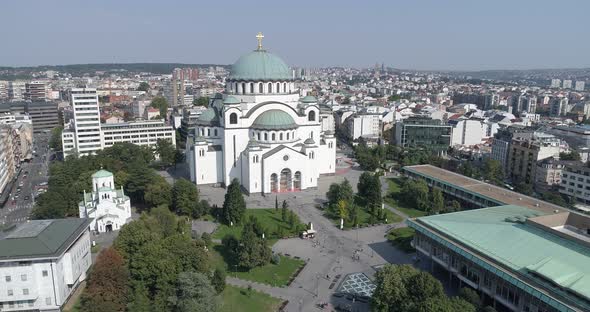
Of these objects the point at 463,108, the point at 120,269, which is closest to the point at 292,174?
the point at 120,269

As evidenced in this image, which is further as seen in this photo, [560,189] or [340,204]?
[560,189]

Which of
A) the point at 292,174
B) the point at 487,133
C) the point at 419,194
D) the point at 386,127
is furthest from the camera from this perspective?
the point at 386,127

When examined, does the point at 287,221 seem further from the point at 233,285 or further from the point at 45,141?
the point at 45,141

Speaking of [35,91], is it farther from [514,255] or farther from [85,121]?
[514,255]

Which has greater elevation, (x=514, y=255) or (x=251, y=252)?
(x=514, y=255)

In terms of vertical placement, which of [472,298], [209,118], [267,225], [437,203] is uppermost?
[209,118]

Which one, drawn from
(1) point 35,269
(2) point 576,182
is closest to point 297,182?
(1) point 35,269
